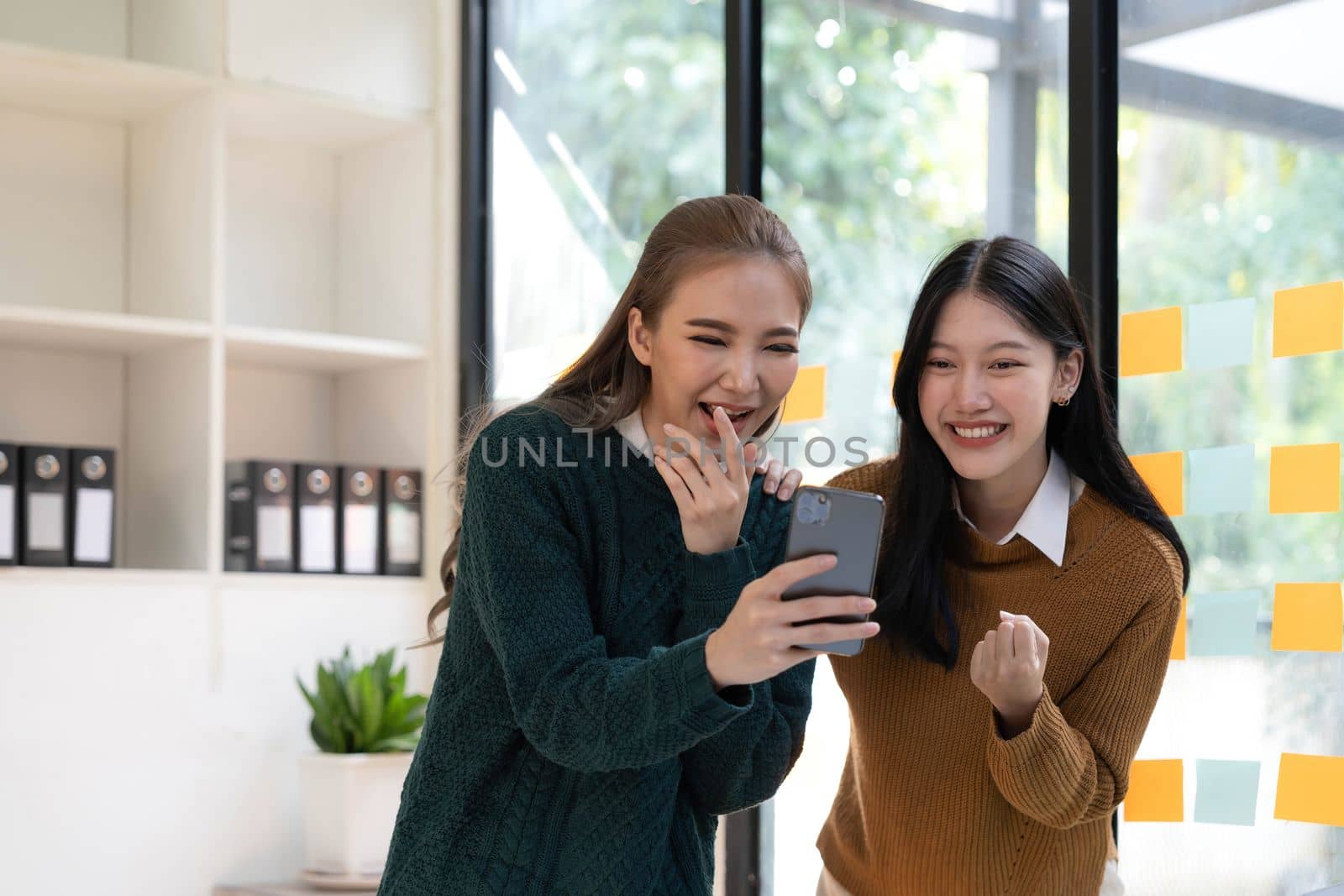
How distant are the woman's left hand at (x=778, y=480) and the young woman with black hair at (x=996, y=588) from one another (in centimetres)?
18

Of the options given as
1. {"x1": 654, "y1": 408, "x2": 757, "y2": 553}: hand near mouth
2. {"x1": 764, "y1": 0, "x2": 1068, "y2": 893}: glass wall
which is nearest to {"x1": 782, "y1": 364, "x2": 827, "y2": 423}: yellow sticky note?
{"x1": 764, "y1": 0, "x2": 1068, "y2": 893}: glass wall

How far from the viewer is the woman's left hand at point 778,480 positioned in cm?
145

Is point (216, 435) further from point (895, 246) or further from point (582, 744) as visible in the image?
point (582, 744)

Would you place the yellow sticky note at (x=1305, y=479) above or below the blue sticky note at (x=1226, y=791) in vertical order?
above

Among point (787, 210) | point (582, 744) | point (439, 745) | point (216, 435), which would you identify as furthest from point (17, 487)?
point (582, 744)

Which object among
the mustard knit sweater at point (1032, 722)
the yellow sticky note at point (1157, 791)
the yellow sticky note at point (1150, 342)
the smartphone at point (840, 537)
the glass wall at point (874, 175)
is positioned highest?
the glass wall at point (874, 175)

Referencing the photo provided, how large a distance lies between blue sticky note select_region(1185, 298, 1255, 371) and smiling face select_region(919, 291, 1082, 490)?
0.52 m

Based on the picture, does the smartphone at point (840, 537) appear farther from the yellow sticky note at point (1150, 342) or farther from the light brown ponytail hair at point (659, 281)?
the yellow sticky note at point (1150, 342)

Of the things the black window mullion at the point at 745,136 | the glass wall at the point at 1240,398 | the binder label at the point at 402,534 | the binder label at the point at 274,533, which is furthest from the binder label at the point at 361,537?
the glass wall at the point at 1240,398

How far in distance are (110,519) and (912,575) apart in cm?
200

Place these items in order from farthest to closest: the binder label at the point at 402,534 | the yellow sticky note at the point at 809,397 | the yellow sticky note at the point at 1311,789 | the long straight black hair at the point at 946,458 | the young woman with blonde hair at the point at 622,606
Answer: the binder label at the point at 402,534, the yellow sticky note at the point at 809,397, the yellow sticky note at the point at 1311,789, the long straight black hair at the point at 946,458, the young woman with blonde hair at the point at 622,606

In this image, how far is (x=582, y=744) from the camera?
117 cm

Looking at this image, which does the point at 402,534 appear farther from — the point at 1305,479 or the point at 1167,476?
the point at 1305,479

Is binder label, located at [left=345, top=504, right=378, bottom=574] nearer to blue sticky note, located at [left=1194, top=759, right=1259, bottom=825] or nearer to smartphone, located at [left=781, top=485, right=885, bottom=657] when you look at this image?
blue sticky note, located at [left=1194, top=759, right=1259, bottom=825]
